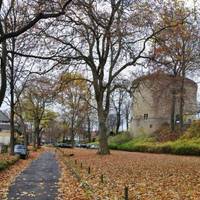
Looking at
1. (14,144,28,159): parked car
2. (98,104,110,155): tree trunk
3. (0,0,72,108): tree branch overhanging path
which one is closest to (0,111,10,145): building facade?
(14,144,28,159): parked car

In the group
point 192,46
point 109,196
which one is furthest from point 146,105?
point 109,196

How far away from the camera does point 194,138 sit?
51.4m

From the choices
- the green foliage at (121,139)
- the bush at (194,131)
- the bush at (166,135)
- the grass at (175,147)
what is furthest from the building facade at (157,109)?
the bush at (194,131)

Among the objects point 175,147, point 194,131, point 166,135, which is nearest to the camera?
point 175,147

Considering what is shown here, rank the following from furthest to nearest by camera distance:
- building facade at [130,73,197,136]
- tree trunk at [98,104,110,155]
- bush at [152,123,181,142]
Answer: building facade at [130,73,197,136]
bush at [152,123,181,142]
tree trunk at [98,104,110,155]

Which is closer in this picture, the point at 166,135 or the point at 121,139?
the point at 166,135

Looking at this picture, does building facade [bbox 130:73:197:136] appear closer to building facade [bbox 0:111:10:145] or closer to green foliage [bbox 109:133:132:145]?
green foliage [bbox 109:133:132:145]

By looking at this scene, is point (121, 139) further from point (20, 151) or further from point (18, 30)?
point (18, 30)

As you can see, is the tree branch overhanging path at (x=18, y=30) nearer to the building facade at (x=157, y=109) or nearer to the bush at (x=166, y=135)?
the bush at (x=166, y=135)

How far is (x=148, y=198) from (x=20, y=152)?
36.0 metres

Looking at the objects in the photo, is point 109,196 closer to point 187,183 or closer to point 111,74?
point 187,183

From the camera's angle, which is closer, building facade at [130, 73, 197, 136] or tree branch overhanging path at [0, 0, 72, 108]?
tree branch overhanging path at [0, 0, 72, 108]

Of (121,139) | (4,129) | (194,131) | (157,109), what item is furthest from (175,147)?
(4,129)

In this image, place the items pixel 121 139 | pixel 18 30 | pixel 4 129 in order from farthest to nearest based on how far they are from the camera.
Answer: pixel 4 129 → pixel 121 139 → pixel 18 30
